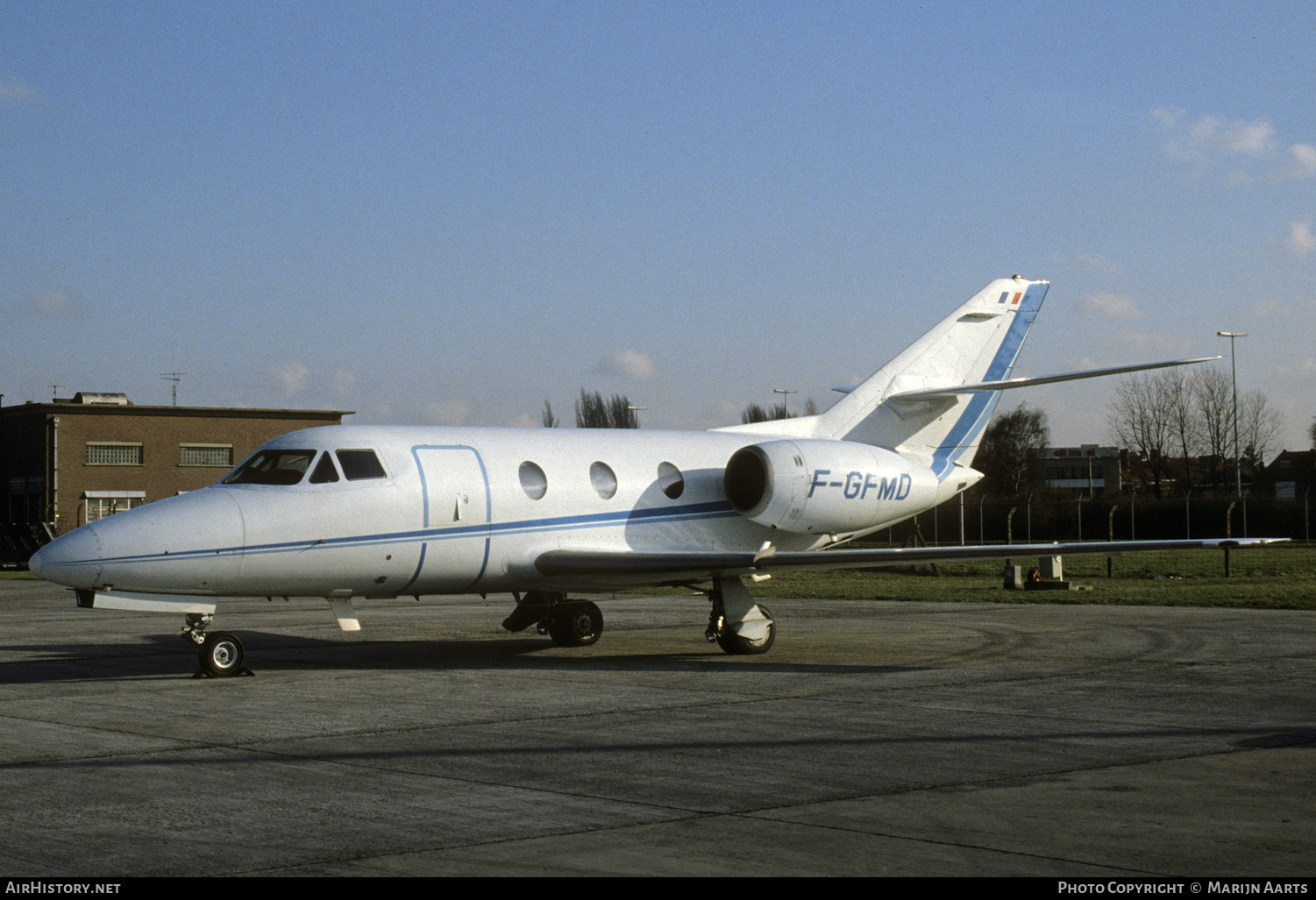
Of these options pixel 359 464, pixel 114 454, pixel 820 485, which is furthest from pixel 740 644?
pixel 114 454

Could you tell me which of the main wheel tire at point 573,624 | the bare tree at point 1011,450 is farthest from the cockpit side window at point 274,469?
the bare tree at point 1011,450

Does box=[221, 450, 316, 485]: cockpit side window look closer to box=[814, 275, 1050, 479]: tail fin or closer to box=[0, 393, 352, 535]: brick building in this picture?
box=[814, 275, 1050, 479]: tail fin

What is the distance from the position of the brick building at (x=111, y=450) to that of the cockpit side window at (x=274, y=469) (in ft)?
157

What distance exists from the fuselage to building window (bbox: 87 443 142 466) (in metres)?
48.4

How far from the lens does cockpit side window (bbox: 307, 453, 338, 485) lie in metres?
14.5

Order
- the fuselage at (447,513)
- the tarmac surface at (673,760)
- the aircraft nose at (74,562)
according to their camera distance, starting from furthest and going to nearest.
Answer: the fuselage at (447,513) < the aircraft nose at (74,562) < the tarmac surface at (673,760)

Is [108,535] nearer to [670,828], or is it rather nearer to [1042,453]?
[670,828]

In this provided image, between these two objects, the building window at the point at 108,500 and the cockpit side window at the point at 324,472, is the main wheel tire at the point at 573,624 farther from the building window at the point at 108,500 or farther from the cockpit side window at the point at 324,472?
the building window at the point at 108,500

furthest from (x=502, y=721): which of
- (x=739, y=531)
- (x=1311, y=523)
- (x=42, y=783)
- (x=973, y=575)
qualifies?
(x=1311, y=523)

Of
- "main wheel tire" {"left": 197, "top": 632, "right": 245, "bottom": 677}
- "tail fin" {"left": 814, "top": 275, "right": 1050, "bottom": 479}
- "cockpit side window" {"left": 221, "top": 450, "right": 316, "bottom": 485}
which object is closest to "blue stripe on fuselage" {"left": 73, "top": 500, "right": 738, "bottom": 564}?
"cockpit side window" {"left": 221, "top": 450, "right": 316, "bottom": 485}

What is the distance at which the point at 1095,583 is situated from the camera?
103 feet

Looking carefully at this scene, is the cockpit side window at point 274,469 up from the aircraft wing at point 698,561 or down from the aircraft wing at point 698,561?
up

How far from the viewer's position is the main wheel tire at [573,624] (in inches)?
714

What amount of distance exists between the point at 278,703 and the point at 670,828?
639 cm
